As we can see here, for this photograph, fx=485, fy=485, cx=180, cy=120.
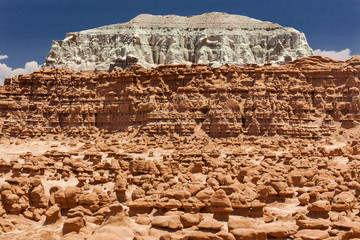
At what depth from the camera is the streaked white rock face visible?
217 feet

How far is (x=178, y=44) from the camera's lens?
2724 inches

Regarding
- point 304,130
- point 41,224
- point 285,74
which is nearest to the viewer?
point 41,224

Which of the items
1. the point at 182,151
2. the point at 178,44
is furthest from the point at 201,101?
the point at 178,44

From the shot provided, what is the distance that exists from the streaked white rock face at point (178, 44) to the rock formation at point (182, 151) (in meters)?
5.00

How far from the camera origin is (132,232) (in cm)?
1655

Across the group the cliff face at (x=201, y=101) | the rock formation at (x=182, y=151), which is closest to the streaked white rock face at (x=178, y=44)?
the rock formation at (x=182, y=151)

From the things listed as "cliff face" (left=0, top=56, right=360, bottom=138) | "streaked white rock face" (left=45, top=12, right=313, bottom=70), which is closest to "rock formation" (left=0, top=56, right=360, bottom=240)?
"cliff face" (left=0, top=56, right=360, bottom=138)

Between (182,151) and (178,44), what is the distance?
30.7 meters

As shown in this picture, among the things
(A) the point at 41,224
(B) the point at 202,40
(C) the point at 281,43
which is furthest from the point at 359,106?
(A) the point at 41,224

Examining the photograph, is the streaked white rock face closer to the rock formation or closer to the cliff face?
the rock formation

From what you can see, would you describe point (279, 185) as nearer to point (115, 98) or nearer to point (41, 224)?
point (41, 224)

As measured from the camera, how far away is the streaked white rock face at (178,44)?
217ft

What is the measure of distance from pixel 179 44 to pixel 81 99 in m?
17.2

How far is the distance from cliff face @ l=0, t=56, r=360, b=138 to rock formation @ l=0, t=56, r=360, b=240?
138 mm
